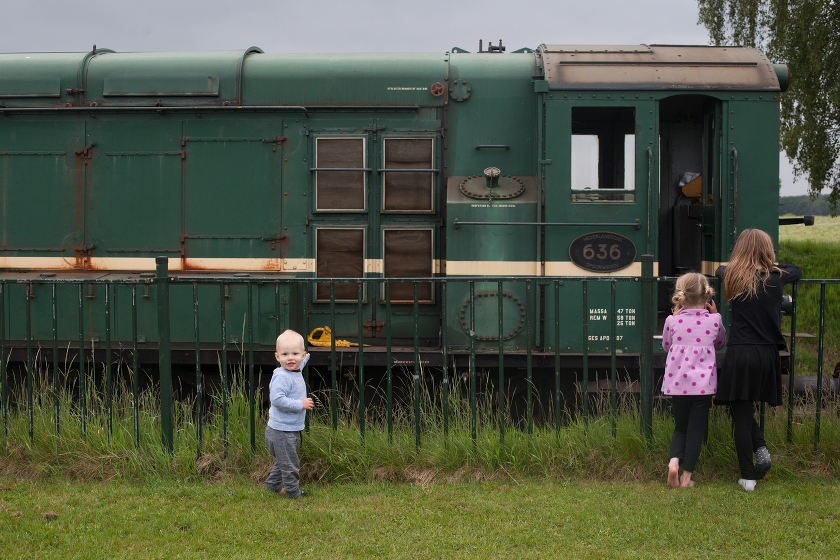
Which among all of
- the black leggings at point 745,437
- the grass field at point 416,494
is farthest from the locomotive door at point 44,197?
the black leggings at point 745,437

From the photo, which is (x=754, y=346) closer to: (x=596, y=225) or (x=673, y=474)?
(x=673, y=474)

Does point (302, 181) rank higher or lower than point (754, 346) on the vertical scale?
higher

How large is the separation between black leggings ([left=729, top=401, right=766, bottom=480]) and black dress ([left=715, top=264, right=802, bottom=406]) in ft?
0.32

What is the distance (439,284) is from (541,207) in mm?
1213

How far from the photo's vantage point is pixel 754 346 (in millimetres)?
4164

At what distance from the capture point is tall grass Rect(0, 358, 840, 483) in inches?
172

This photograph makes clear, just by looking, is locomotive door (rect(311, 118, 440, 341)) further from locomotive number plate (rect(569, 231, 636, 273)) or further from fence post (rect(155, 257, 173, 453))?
fence post (rect(155, 257, 173, 453))

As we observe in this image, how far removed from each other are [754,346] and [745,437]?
0.59 m

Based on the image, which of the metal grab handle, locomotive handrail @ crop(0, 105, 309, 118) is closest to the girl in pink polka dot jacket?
the metal grab handle


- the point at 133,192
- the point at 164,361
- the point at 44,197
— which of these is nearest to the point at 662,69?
the point at 164,361

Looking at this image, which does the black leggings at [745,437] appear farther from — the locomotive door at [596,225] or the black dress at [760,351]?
the locomotive door at [596,225]

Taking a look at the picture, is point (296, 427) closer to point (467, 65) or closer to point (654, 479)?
point (654, 479)

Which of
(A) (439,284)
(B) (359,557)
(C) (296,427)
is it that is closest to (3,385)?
(C) (296,427)

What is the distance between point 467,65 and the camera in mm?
6258
